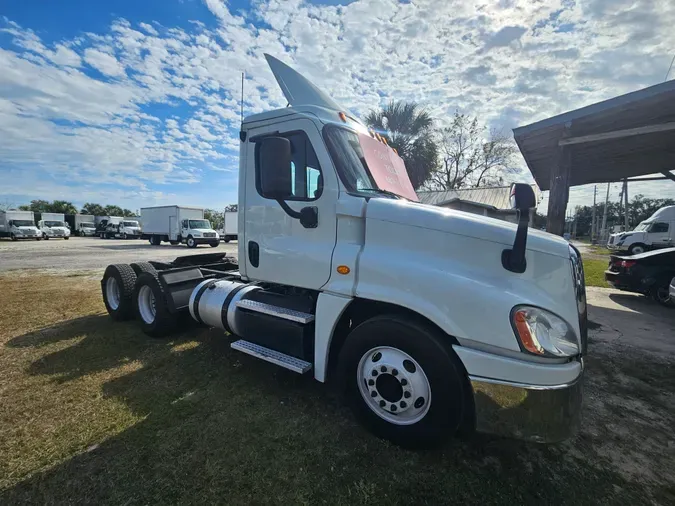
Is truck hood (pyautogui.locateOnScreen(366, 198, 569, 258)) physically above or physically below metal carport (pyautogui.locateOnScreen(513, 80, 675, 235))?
below

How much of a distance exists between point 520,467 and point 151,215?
106ft

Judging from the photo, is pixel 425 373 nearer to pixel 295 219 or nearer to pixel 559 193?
pixel 295 219

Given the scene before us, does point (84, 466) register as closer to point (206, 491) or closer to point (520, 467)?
point (206, 491)

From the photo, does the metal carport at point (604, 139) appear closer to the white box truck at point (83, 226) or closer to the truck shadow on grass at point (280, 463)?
the truck shadow on grass at point (280, 463)

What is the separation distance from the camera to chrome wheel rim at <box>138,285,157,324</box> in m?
5.14

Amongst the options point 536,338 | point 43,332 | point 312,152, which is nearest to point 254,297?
point 312,152

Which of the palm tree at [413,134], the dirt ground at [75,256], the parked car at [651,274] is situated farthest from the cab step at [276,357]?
the palm tree at [413,134]

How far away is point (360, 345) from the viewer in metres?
2.62

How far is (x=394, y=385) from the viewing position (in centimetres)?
254

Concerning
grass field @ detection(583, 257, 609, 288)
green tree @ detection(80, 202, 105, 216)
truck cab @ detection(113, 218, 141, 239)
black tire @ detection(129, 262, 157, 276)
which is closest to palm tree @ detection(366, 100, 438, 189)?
grass field @ detection(583, 257, 609, 288)

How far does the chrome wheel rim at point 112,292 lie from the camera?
224 inches

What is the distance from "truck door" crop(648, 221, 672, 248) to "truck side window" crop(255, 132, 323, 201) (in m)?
26.0

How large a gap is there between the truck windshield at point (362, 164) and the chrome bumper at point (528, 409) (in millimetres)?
1774

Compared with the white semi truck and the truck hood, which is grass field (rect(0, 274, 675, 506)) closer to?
the white semi truck
